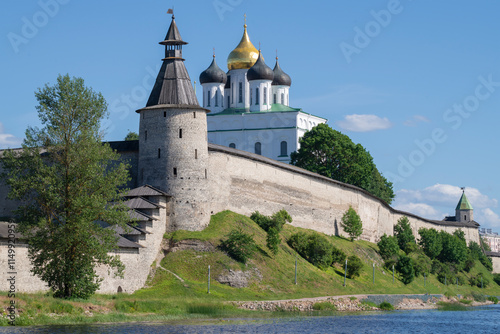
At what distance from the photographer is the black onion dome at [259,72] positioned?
84.2 metres

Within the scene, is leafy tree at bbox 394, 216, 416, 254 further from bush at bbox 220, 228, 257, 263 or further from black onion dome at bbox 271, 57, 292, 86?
bush at bbox 220, 228, 257, 263

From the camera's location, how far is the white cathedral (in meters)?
84.5

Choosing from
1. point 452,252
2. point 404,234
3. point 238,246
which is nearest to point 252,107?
point 404,234

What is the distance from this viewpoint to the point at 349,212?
213 ft

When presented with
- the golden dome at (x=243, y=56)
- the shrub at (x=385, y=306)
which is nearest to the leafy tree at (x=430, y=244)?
the golden dome at (x=243, y=56)

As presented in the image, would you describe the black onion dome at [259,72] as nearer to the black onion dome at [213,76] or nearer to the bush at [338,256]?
the black onion dome at [213,76]

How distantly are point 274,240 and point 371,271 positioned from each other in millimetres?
12398

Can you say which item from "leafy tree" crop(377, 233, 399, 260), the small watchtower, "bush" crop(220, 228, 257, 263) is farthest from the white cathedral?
"bush" crop(220, 228, 257, 263)

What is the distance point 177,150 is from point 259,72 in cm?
3890

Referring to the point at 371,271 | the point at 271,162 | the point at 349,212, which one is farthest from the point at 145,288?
the point at 349,212

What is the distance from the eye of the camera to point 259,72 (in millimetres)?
84188

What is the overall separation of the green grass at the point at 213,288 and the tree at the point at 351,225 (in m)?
2.32

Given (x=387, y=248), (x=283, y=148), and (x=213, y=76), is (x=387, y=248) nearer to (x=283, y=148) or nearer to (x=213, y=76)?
(x=283, y=148)

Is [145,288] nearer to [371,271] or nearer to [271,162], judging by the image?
[271,162]
